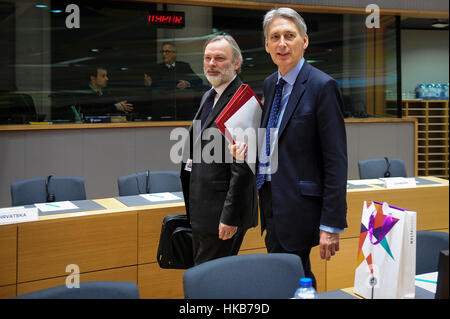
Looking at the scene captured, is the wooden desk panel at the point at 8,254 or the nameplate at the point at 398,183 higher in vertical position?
the nameplate at the point at 398,183

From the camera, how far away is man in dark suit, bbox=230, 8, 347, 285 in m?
2.08

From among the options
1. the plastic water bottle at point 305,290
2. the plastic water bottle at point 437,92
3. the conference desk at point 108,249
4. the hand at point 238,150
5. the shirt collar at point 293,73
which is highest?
the plastic water bottle at point 437,92

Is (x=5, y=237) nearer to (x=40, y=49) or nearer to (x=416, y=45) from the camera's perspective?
(x=40, y=49)

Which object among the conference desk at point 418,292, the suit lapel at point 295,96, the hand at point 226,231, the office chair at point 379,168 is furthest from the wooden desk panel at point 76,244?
the office chair at point 379,168

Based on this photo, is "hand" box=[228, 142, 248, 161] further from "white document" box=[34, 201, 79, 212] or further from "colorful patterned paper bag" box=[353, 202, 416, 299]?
"white document" box=[34, 201, 79, 212]

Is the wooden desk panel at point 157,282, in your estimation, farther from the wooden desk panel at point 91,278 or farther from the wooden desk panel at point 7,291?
the wooden desk panel at point 7,291

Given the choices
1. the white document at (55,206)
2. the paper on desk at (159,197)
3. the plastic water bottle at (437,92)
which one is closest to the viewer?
the white document at (55,206)

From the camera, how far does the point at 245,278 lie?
69.9 inches

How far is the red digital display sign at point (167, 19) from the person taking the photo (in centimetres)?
728

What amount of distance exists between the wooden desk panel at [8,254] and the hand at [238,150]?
1.38 m

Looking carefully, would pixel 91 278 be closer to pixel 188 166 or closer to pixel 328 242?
pixel 188 166

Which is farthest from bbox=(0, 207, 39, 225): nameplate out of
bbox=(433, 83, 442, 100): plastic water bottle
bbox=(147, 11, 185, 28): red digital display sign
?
bbox=(433, 83, 442, 100): plastic water bottle

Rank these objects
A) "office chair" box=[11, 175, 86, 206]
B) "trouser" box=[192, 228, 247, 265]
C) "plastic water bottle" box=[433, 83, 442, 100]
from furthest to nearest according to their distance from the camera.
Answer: "plastic water bottle" box=[433, 83, 442, 100], "office chair" box=[11, 175, 86, 206], "trouser" box=[192, 228, 247, 265]

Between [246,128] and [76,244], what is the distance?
4.35 ft
